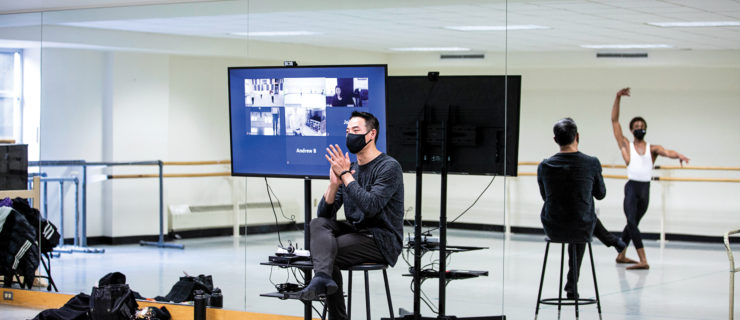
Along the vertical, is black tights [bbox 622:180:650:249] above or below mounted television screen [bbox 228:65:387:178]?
below

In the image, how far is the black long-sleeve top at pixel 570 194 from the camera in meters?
5.89

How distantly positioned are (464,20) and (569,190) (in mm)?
1239

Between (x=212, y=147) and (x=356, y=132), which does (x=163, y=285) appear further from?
(x=356, y=132)

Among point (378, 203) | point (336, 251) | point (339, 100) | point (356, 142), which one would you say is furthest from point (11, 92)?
point (378, 203)

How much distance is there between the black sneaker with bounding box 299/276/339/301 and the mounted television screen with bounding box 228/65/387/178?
84 centimetres

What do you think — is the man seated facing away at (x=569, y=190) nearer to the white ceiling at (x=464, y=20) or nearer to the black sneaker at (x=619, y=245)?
the black sneaker at (x=619, y=245)

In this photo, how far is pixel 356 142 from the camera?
5.12m

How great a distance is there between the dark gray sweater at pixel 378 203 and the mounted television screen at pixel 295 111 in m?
0.23

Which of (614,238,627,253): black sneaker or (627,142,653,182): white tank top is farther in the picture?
(627,142,653,182): white tank top

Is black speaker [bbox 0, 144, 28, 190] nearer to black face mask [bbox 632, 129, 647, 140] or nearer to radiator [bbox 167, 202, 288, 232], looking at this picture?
radiator [bbox 167, 202, 288, 232]

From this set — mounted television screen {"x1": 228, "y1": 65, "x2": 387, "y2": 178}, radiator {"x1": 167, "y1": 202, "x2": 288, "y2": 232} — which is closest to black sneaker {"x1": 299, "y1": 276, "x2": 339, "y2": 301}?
mounted television screen {"x1": 228, "y1": 65, "x2": 387, "y2": 178}

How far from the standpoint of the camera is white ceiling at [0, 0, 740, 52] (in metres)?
5.70

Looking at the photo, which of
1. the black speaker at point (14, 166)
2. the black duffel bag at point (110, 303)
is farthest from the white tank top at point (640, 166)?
the black speaker at point (14, 166)

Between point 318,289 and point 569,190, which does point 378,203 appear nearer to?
point 318,289
